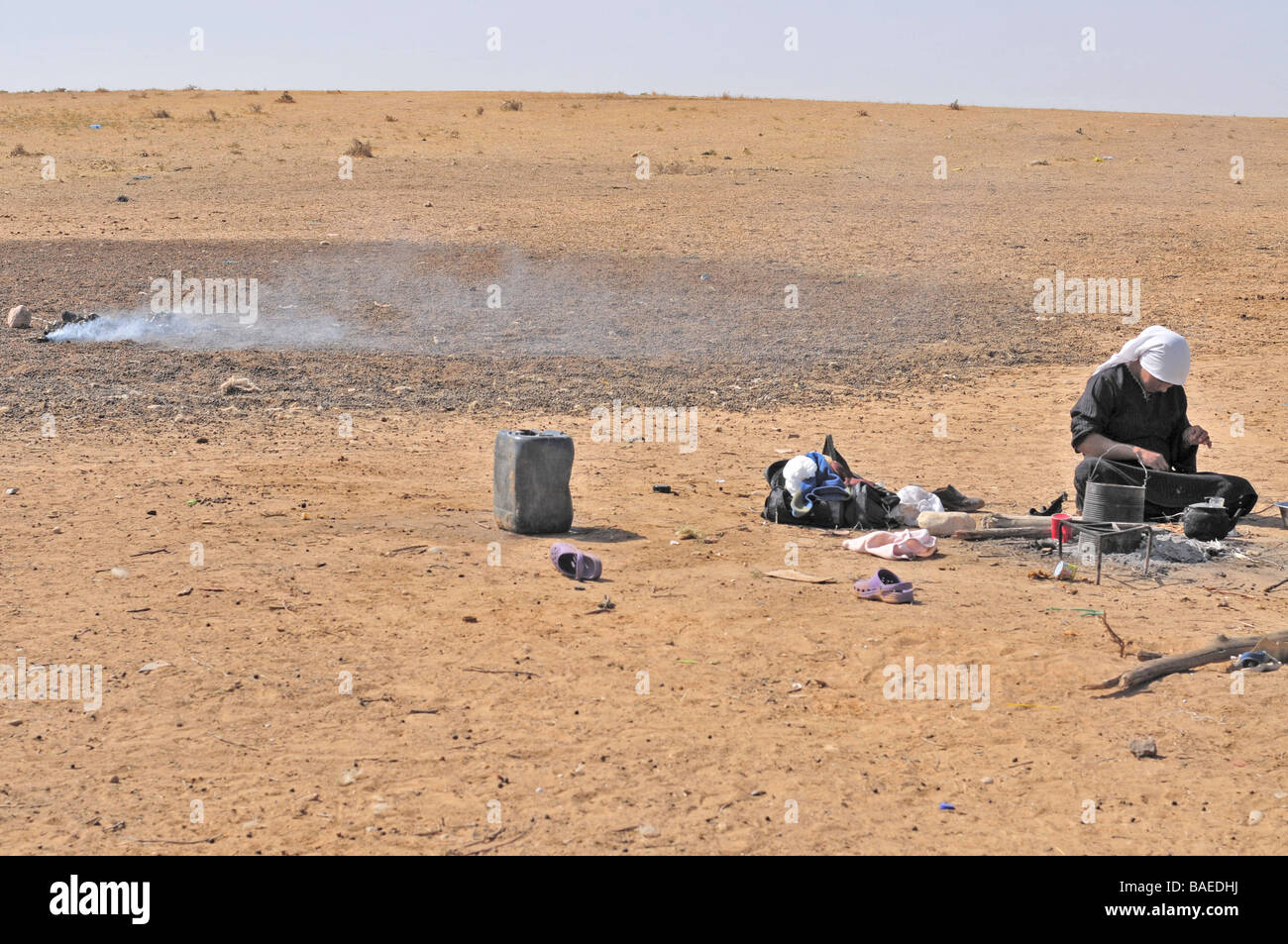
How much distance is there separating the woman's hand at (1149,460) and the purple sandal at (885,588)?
7.39ft

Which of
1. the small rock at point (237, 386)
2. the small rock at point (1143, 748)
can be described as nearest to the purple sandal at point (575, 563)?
the small rock at point (1143, 748)

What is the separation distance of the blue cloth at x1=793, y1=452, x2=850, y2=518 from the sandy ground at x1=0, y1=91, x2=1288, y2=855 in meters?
0.17

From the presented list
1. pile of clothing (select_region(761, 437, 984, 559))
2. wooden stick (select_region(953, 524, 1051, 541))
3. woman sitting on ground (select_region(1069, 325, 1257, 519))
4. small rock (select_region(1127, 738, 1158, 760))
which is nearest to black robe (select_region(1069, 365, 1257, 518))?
woman sitting on ground (select_region(1069, 325, 1257, 519))

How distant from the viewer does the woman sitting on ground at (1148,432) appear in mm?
7566

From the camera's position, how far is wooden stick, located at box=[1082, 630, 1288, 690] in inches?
198

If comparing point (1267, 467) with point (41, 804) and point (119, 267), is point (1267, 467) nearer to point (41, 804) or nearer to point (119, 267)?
point (41, 804)

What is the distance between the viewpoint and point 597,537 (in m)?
7.25

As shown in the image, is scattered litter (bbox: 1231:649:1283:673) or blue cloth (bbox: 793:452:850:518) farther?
blue cloth (bbox: 793:452:850:518)

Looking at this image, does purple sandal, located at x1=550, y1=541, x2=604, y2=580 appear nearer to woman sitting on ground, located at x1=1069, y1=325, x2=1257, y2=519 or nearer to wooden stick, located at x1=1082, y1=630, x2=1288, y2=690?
wooden stick, located at x1=1082, y1=630, x2=1288, y2=690

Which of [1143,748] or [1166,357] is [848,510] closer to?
[1166,357]

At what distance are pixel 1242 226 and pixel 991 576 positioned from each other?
14228 mm

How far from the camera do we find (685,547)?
705 centimetres

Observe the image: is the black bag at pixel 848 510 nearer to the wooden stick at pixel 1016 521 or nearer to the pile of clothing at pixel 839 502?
the pile of clothing at pixel 839 502
